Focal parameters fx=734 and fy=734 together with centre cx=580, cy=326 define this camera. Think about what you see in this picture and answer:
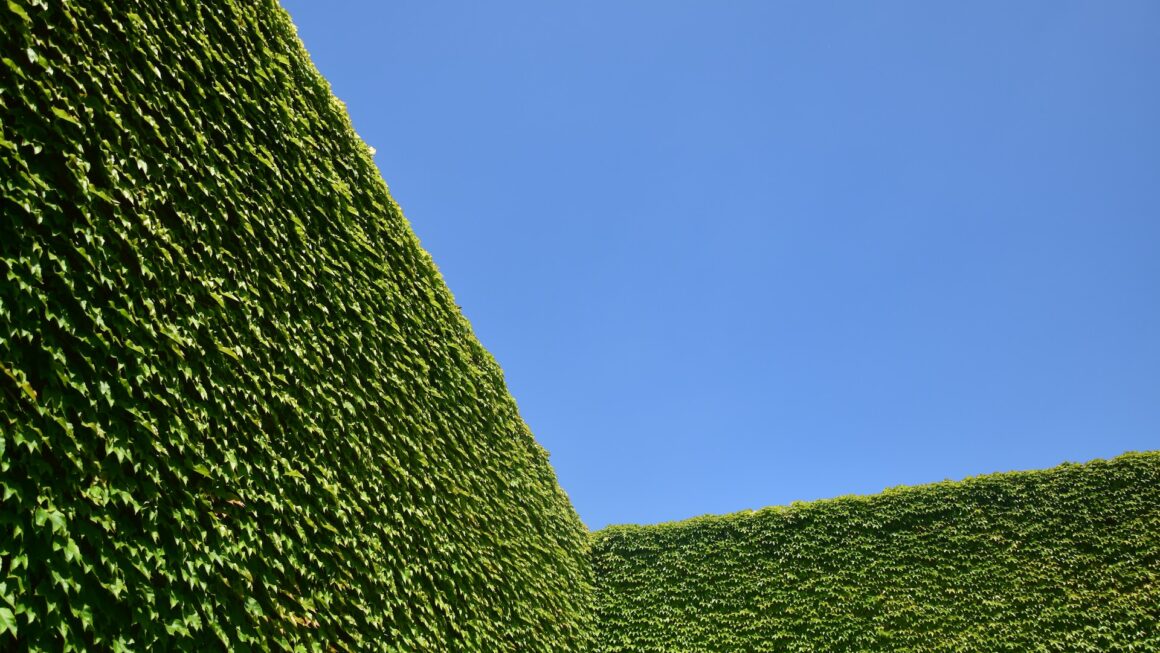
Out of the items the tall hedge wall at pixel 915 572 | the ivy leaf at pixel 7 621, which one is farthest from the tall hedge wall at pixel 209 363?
the tall hedge wall at pixel 915 572

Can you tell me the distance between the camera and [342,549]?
464cm

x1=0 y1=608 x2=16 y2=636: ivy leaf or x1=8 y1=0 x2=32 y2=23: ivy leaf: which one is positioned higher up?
x1=8 y1=0 x2=32 y2=23: ivy leaf

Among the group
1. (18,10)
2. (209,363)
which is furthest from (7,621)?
(18,10)

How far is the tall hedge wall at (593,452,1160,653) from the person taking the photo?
8.99 meters

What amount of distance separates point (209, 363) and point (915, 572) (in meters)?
9.39

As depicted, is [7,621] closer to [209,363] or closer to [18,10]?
[209,363]

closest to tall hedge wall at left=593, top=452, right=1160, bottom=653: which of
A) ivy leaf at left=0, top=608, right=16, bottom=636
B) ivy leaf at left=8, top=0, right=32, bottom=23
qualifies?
ivy leaf at left=0, top=608, right=16, bottom=636

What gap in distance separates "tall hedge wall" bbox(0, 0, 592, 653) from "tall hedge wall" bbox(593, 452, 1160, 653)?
14.4 feet

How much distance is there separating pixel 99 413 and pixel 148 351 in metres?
0.40

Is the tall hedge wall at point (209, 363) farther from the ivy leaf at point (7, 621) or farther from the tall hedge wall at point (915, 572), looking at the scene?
the tall hedge wall at point (915, 572)

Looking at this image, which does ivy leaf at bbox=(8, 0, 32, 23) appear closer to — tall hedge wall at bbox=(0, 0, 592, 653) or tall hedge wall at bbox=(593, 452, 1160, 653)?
tall hedge wall at bbox=(0, 0, 592, 653)

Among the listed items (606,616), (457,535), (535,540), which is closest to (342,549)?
(457,535)

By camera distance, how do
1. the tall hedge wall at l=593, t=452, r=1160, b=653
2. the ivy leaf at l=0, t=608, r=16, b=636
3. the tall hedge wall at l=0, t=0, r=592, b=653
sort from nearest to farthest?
the ivy leaf at l=0, t=608, r=16, b=636 < the tall hedge wall at l=0, t=0, r=592, b=653 < the tall hedge wall at l=593, t=452, r=1160, b=653

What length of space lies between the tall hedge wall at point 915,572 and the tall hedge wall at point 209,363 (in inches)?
173
